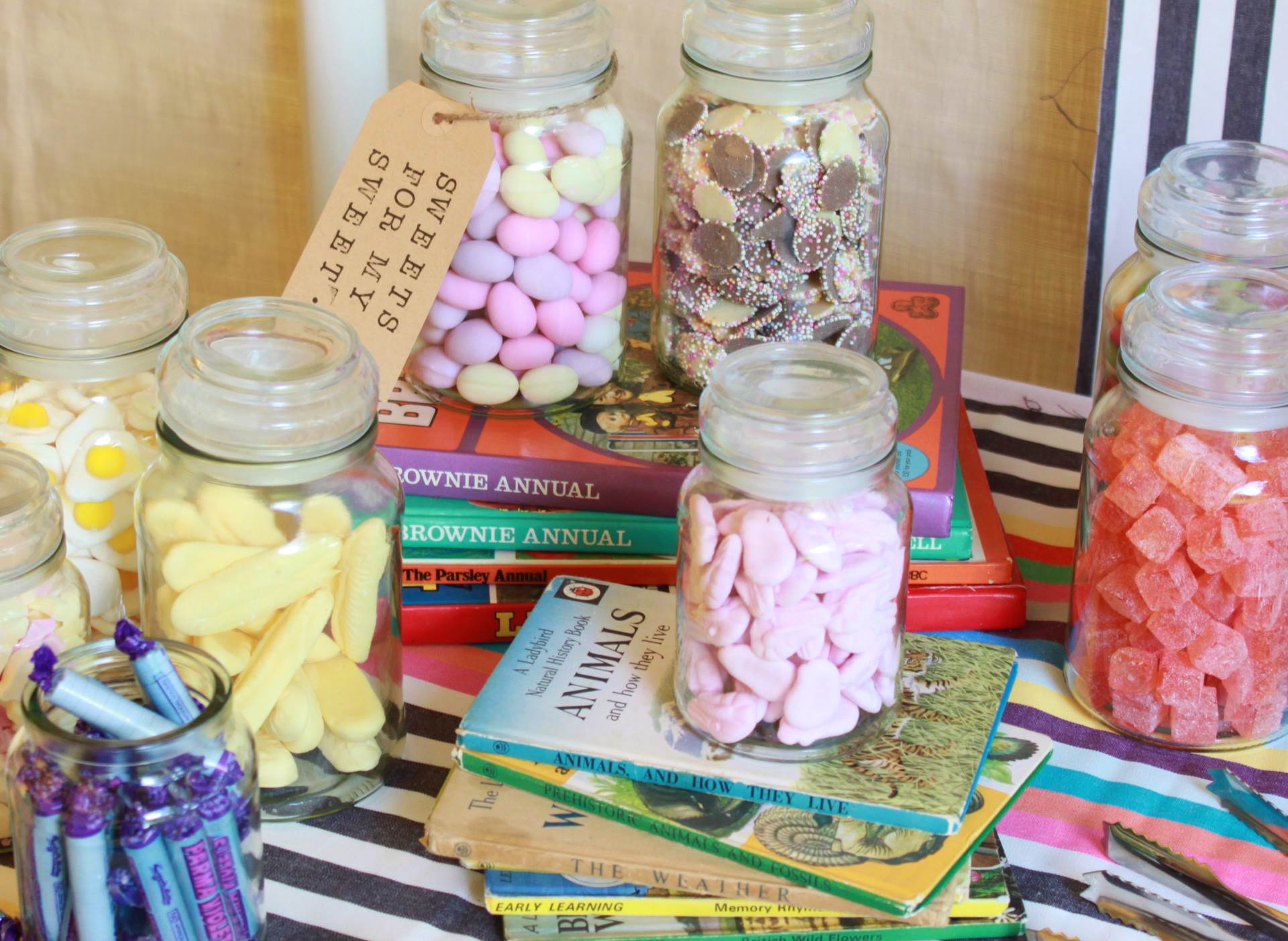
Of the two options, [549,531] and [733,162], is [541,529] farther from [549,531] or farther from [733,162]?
[733,162]

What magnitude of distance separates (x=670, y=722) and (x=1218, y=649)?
0.95 feet

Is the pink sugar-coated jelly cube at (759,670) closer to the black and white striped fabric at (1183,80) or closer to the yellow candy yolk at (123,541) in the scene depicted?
the yellow candy yolk at (123,541)

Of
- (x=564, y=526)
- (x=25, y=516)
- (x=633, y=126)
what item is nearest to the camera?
(x=25, y=516)

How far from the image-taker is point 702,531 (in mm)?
693

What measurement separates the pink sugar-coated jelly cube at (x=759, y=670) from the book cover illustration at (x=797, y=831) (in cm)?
6

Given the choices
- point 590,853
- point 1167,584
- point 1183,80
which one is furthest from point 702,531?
point 1183,80

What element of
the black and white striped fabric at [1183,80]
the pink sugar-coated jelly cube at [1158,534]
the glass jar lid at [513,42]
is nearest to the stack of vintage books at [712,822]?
the pink sugar-coated jelly cube at [1158,534]

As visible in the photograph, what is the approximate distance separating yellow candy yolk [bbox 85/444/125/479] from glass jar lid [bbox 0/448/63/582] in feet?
0.24

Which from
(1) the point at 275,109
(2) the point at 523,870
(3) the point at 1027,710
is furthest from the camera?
(1) the point at 275,109

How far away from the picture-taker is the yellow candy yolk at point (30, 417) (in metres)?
0.80

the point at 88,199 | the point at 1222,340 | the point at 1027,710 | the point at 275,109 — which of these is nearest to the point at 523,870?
the point at 1027,710

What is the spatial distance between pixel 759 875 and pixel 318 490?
0.28m

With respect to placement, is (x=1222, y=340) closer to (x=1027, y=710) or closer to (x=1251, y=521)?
(x=1251, y=521)

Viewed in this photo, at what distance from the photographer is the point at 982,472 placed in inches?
39.3
